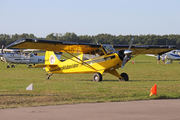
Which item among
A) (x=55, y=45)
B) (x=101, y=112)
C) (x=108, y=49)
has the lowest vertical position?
(x=101, y=112)

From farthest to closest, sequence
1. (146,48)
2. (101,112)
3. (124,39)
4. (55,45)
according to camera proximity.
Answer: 1. (124,39)
2. (146,48)
3. (55,45)
4. (101,112)

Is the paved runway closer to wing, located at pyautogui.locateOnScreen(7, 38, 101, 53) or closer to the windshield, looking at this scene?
wing, located at pyautogui.locateOnScreen(7, 38, 101, 53)

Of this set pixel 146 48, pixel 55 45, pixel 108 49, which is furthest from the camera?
pixel 146 48

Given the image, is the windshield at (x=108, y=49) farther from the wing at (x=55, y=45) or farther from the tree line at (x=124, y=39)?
the tree line at (x=124, y=39)

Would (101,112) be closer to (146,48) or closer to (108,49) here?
(108,49)

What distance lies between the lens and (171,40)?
490 ft

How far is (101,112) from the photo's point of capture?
8.69 meters

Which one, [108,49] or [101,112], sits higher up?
[108,49]

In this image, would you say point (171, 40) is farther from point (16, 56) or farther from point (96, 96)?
point (96, 96)

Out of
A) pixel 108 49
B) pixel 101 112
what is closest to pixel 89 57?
pixel 108 49

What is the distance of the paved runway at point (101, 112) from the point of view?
26.0 ft

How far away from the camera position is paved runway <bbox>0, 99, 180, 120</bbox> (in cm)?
791

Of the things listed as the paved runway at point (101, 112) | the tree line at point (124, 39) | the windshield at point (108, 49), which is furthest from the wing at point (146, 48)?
the tree line at point (124, 39)

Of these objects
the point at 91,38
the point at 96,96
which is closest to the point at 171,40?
the point at 91,38
